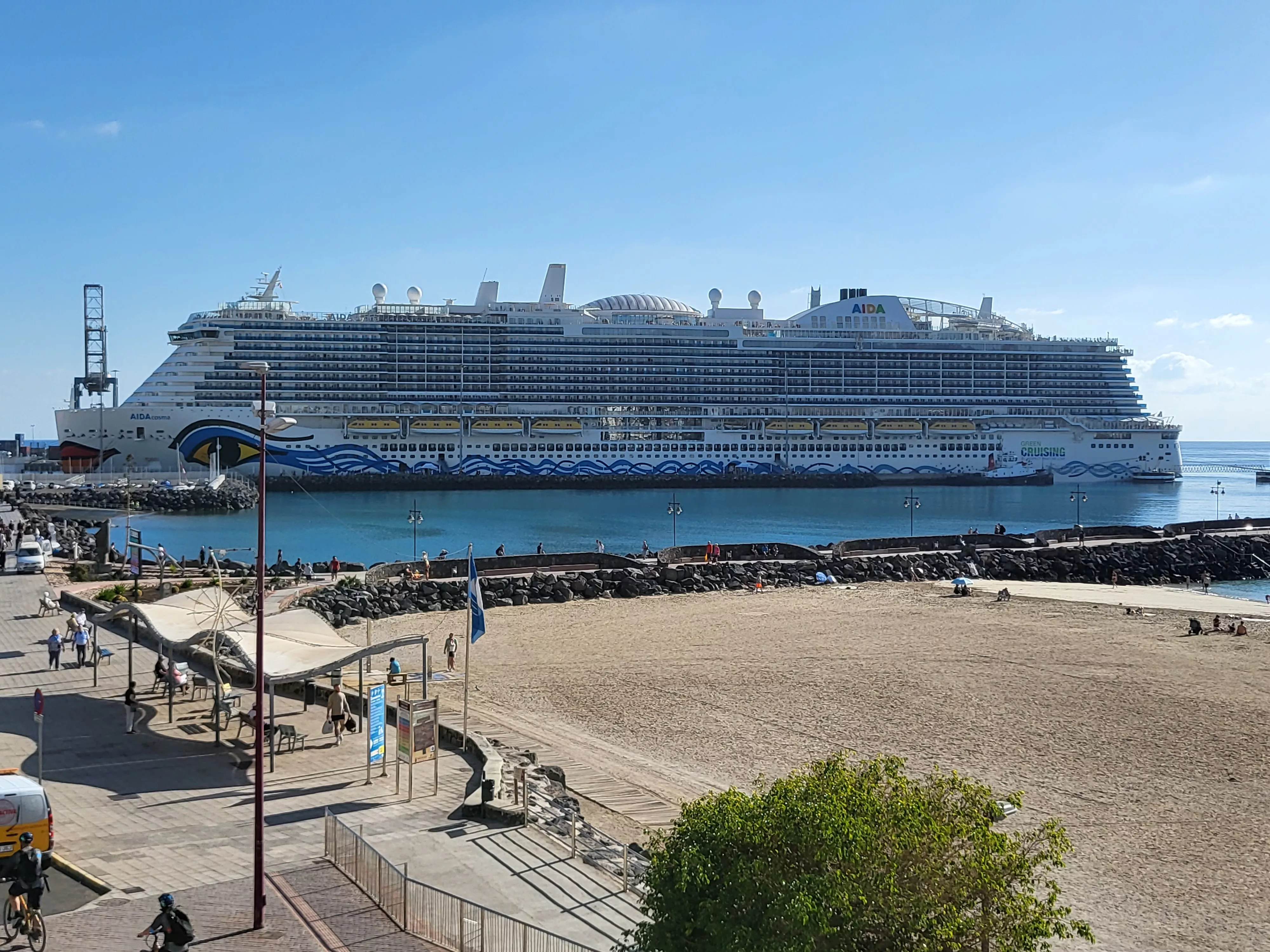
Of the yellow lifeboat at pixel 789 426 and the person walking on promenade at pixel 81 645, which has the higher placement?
the yellow lifeboat at pixel 789 426

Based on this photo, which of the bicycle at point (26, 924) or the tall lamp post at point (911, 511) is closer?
the bicycle at point (26, 924)

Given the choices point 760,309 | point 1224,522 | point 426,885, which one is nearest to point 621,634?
point 426,885

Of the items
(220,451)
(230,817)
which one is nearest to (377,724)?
(230,817)

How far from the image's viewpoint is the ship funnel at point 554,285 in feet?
284

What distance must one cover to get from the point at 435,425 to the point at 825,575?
4746 cm

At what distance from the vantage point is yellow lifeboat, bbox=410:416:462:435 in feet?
260

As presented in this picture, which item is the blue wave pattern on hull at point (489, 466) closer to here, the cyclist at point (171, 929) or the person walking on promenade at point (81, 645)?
the person walking on promenade at point (81, 645)

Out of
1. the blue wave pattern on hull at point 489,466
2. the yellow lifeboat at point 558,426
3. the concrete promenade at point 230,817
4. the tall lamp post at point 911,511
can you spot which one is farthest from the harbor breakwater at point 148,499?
the concrete promenade at point 230,817

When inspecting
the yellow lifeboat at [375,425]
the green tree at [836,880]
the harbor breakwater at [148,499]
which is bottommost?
the green tree at [836,880]

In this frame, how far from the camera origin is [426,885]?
381 inches

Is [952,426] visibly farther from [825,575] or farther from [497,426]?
[825,575]

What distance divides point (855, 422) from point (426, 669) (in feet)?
248

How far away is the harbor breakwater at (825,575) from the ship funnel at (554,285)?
49.4 metres

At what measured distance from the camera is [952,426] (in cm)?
8938
